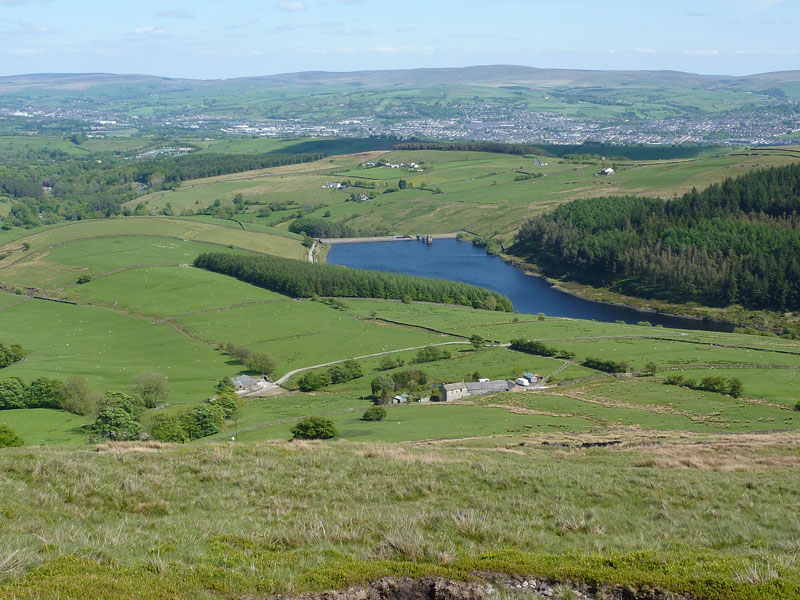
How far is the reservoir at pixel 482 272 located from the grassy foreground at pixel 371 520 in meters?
92.6

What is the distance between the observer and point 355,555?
16.3 metres

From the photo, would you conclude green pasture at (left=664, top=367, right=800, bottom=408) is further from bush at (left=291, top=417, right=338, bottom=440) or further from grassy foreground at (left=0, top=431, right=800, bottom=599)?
bush at (left=291, top=417, right=338, bottom=440)

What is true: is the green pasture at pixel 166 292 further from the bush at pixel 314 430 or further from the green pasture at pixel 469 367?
the bush at pixel 314 430

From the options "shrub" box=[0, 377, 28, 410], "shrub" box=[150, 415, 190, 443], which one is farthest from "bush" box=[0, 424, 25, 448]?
"shrub" box=[0, 377, 28, 410]

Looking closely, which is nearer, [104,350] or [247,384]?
[247,384]

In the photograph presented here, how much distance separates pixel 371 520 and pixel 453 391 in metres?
50.0

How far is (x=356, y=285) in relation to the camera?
5005 inches

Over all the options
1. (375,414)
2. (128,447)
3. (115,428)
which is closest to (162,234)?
(375,414)

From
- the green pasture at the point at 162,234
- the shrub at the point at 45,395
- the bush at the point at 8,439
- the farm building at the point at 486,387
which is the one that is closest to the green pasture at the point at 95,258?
the green pasture at the point at 162,234

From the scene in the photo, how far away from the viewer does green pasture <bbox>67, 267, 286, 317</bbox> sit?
113562 millimetres

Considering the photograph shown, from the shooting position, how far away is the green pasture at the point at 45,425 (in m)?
54.0

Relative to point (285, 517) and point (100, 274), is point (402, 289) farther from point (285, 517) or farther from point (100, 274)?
point (285, 517)

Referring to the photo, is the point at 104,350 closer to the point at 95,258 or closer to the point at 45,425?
the point at 45,425

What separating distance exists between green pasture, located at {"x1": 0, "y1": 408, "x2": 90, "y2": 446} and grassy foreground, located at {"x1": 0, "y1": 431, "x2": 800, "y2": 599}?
26424 millimetres
